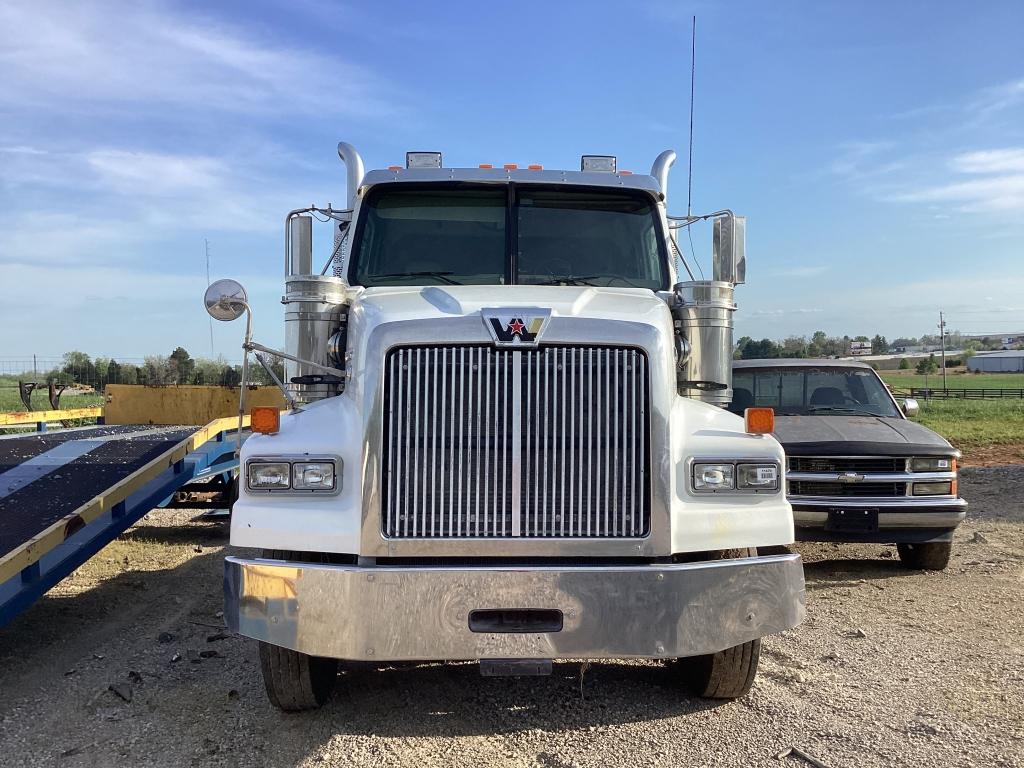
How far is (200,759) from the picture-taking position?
3.64 m

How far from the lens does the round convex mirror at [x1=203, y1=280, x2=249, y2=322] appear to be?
412 centimetres

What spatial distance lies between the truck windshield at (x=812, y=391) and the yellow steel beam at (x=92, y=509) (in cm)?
503

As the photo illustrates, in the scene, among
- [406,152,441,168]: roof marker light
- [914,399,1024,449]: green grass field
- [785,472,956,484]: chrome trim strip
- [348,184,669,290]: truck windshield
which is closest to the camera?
[348,184,669,290]: truck windshield

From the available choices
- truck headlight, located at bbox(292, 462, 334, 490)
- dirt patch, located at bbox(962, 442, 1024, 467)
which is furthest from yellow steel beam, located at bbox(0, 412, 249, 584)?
dirt patch, located at bbox(962, 442, 1024, 467)

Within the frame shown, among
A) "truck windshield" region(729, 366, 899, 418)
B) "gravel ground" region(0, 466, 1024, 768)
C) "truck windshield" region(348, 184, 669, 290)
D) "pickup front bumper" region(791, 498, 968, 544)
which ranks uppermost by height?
"truck windshield" region(348, 184, 669, 290)

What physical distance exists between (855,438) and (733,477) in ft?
12.6

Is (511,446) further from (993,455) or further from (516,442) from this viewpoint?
(993,455)

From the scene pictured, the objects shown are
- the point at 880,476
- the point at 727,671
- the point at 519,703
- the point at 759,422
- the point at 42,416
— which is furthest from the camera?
the point at 42,416

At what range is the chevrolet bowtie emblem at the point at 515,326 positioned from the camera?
3623mm

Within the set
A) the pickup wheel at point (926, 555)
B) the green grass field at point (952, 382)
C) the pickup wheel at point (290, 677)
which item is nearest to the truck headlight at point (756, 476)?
the pickup wheel at point (290, 677)

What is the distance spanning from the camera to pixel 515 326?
363cm

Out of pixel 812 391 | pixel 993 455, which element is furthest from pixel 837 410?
pixel 993 455

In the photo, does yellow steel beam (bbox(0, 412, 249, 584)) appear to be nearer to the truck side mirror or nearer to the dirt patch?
the truck side mirror

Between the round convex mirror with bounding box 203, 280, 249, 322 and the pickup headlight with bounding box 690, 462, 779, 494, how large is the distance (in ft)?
7.45
